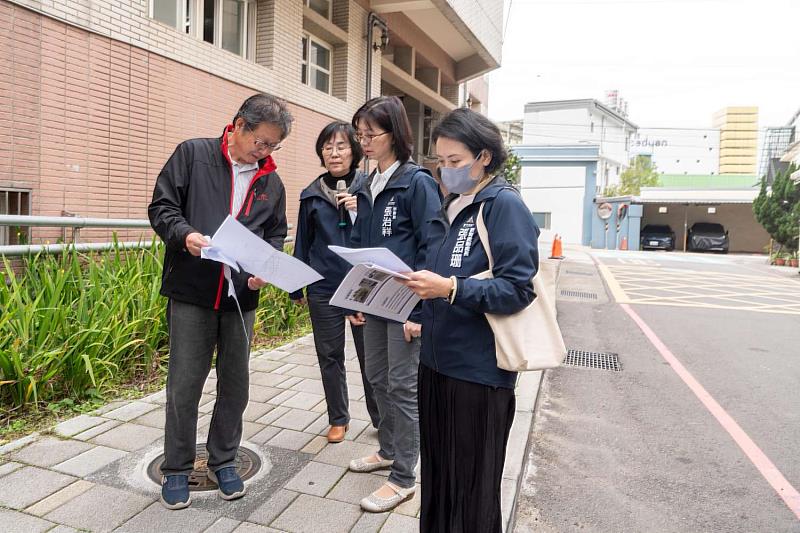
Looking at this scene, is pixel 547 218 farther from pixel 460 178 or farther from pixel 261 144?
pixel 460 178

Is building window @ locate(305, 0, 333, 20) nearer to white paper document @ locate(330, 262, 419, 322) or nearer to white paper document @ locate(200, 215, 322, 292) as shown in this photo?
white paper document @ locate(200, 215, 322, 292)

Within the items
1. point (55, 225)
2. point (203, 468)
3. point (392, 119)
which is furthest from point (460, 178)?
point (55, 225)

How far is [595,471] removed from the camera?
12.8 feet

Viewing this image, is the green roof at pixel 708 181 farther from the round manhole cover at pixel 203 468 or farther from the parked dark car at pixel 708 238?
the round manhole cover at pixel 203 468

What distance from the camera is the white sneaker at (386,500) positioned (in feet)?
9.66

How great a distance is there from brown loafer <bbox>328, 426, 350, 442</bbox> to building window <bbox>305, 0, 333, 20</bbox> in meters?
9.38

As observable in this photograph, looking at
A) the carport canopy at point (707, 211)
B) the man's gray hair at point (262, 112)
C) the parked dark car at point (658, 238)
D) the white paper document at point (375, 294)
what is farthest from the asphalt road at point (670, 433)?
the carport canopy at point (707, 211)

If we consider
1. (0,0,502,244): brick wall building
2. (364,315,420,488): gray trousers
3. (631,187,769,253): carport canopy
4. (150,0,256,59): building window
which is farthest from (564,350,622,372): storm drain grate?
(631,187,769,253): carport canopy

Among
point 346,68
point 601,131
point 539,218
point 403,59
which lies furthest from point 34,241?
point 601,131

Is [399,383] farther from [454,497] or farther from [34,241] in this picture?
[34,241]

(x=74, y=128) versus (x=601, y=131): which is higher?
(x=601, y=131)

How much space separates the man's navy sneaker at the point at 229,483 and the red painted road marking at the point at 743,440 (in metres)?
3.21

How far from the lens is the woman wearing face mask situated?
2086 mm

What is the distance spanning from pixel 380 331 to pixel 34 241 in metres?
4.34
